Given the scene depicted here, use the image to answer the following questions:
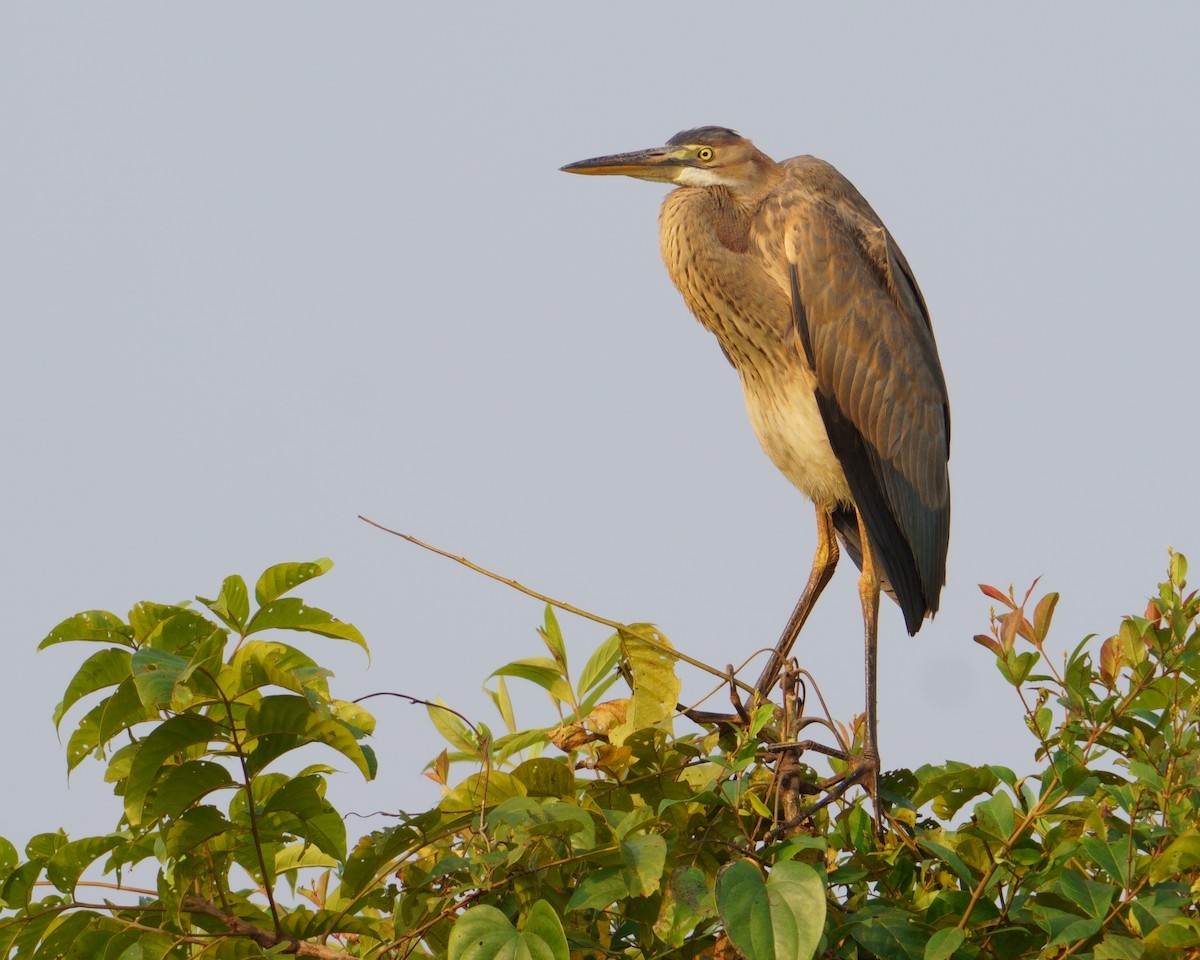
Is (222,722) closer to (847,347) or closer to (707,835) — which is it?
(707,835)

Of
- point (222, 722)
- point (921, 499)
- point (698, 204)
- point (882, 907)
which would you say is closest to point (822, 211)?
point (698, 204)

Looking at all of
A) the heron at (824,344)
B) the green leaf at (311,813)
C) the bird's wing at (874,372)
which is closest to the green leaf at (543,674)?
the green leaf at (311,813)

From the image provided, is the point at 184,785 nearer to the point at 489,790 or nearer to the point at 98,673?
the point at 98,673

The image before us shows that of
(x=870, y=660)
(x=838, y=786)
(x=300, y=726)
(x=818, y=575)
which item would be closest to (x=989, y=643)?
(x=838, y=786)

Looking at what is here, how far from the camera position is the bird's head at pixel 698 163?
171 inches

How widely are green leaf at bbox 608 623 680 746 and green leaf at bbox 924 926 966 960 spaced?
0.63m

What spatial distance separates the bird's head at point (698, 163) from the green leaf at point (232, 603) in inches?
107

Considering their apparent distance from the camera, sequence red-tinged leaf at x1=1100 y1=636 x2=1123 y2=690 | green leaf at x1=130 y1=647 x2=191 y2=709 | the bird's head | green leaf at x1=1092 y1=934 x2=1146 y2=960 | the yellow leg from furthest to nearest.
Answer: the bird's head
the yellow leg
red-tinged leaf at x1=1100 y1=636 x2=1123 y2=690
green leaf at x1=1092 y1=934 x2=1146 y2=960
green leaf at x1=130 y1=647 x2=191 y2=709

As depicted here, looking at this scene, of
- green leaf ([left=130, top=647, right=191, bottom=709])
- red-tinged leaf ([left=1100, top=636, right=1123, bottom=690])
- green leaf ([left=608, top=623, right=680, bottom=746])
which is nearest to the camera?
green leaf ([left=130, top=647, right=191, bottom=709])

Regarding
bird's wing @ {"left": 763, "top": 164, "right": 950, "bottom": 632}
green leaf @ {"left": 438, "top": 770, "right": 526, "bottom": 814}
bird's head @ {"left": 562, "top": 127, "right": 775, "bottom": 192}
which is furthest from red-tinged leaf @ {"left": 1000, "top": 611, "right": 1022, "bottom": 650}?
bird's head @ {"left": 562, "top": 127, "right": 775, "bottom": 192}

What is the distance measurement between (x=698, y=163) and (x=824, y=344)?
0.82 metres

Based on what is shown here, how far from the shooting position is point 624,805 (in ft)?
7.72

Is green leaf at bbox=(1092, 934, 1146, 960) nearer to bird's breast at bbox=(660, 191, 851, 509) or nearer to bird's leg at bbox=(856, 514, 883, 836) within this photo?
bird's leg at bbox=(856, 514, 883, 836)

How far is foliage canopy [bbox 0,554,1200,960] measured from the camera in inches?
73.9
